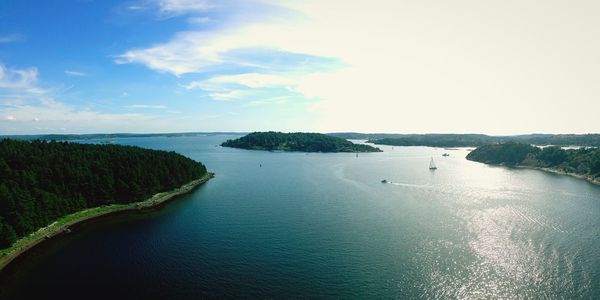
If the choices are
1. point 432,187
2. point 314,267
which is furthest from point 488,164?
point 314,267

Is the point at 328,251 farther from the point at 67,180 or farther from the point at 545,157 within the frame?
the point at 545,157

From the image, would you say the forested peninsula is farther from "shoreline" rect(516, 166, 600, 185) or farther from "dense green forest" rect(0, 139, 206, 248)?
"dense green forest" rect(0, 139, 206, 248)

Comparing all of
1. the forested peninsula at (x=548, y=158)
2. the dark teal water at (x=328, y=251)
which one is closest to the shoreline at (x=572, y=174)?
the forested peninsula at (x=548, y=158)

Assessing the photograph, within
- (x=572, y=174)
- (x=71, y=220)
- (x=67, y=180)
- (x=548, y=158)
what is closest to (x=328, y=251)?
(x=71, y=220)

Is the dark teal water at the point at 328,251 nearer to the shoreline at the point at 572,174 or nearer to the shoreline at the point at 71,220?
the shoreline at the point at 71,220

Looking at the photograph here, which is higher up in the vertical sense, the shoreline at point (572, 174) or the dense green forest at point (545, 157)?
the dense green forest at point (545, 157)
